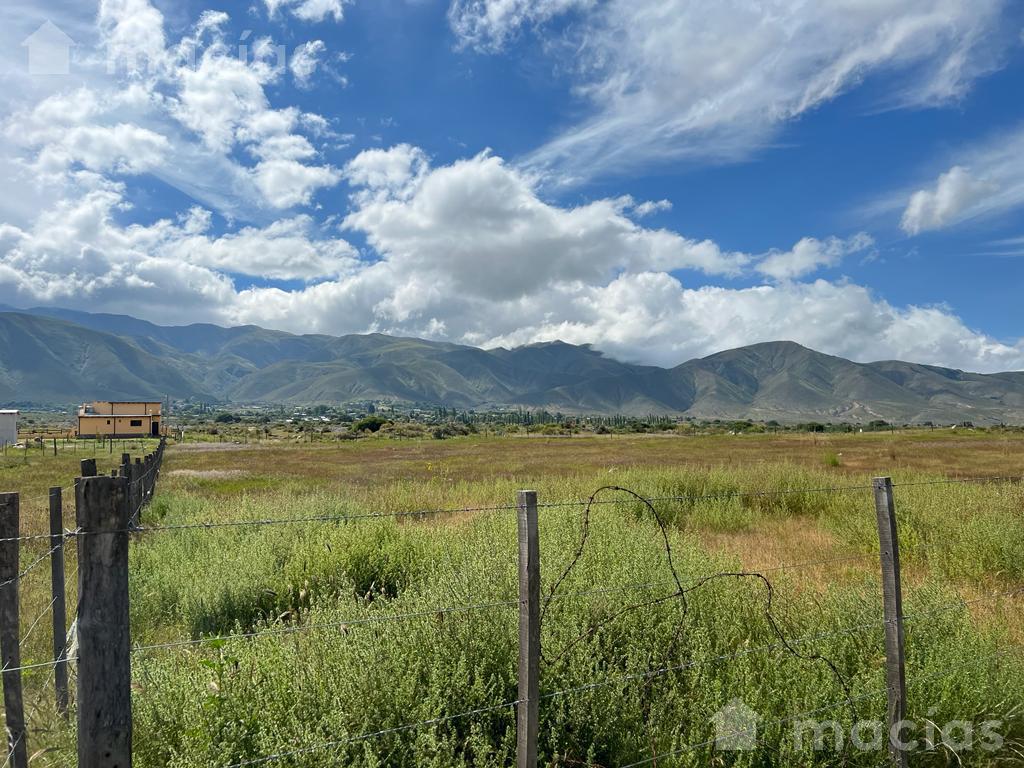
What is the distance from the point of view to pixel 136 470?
1323 centimetres

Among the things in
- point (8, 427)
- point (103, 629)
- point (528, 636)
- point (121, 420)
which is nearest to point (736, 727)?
point (528, 636)

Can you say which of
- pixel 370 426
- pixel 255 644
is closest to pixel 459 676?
pixel 255 644

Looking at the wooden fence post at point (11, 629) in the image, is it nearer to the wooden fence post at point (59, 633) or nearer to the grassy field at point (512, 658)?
the grassy field at point (512, 658)

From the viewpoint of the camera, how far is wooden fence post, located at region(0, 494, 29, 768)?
11.2ft

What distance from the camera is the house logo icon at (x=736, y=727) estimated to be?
3531 mm

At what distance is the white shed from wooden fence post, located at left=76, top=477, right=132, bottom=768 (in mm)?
71972

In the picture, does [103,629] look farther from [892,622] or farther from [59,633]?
[892,622]

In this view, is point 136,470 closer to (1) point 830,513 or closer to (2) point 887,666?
(2) point 887,666

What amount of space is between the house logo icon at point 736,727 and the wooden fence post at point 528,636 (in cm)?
122

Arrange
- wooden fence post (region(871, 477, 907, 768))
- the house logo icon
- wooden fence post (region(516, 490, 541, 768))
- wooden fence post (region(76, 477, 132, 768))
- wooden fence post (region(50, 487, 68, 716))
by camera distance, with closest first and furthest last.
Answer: wooden fence post (region(76, 477, 132, 768)) → wooden fence post (region(516, 490, 541, 768)) → the house logo icon → wooden fence post (region(871, 477, 907, 768)) → wooden fence post (region(50, 487, 68, 716))

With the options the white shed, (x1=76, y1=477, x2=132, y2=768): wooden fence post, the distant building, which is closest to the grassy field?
(x1=76, y1=477, x2=132, y2=768): wooden fence post

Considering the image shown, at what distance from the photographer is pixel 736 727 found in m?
3.62

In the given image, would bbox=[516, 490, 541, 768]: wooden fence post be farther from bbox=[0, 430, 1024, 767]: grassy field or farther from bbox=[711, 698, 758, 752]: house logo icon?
bbox=[711, 698, 758, 752]: house logo icon

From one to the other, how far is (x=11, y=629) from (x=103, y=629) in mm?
2260
